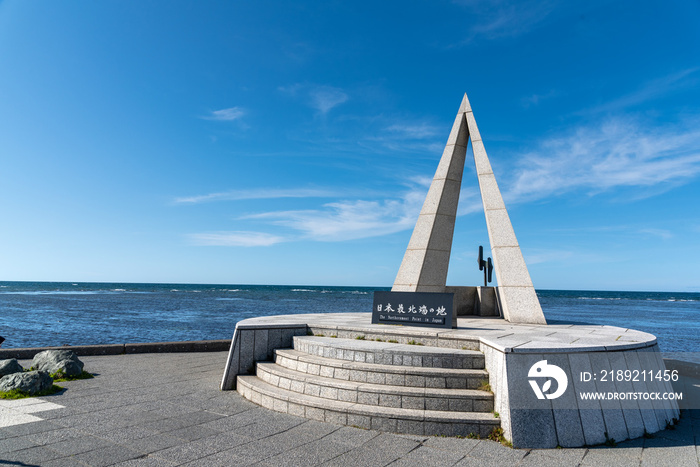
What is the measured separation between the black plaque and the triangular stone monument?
2.63m

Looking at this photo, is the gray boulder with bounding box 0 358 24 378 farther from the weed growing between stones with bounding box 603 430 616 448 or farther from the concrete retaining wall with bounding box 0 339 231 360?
the weed growing between stones with bounding box 603 430 616 448

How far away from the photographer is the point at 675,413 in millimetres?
7402

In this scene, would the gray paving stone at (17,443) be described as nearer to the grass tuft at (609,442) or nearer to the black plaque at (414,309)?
the black plaque at (414,309)

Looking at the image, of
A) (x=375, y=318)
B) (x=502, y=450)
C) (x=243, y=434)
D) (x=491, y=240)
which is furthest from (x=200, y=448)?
(x=491, y=240)

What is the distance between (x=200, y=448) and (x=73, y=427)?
2195 mm

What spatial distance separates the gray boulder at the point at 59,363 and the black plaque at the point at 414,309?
22.2 feet

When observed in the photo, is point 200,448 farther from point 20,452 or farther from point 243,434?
point 20,452

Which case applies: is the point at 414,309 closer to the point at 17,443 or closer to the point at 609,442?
the point at 609,442

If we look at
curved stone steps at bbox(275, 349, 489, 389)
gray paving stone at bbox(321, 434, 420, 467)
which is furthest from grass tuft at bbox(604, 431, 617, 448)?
gray paving stone at bbox(321, 434, 420, 467)

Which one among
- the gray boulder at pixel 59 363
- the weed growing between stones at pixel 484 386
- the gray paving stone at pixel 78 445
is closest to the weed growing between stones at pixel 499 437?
the weed growing between stones at pixel 484 386

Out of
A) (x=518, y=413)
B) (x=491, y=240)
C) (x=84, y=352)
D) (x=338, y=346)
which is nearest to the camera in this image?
(x=518, y=413)

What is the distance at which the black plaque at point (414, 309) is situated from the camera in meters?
9.28

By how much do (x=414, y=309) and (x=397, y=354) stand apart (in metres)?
2.45

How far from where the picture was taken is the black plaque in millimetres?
9281
